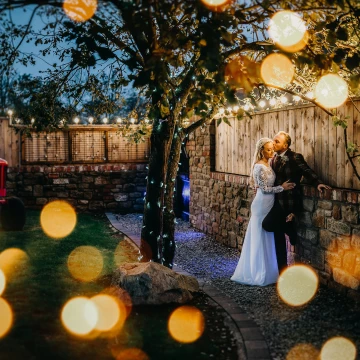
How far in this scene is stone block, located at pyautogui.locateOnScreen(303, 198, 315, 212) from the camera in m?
6.53

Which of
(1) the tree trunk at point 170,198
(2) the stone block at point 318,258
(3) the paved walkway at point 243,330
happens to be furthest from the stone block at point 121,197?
(2) the stone block at point 318,258

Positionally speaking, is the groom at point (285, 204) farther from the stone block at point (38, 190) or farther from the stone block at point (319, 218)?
the stone block at point (38, 190)

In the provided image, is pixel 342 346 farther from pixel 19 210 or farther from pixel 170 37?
pixel 19 210

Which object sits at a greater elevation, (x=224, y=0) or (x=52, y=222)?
(x=224, y=0)

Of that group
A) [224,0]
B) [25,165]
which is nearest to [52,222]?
[25,165]

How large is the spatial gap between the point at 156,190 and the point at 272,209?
1550 mm

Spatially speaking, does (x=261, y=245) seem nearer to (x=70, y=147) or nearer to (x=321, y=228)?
(x=321, y=228)

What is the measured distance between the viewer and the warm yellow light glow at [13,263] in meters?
6.97

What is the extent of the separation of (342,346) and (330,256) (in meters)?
1.87

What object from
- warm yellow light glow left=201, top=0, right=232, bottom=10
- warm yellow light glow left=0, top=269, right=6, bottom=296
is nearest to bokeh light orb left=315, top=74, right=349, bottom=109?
warm yellow light glow left=201, top=0, right=232, bottom=10

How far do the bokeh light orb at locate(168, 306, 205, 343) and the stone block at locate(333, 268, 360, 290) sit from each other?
1.75 m

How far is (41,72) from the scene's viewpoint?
766 centimetres

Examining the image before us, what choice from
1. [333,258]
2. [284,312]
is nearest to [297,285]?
[333,258]

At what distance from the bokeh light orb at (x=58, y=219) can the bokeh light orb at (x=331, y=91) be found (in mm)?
5921
